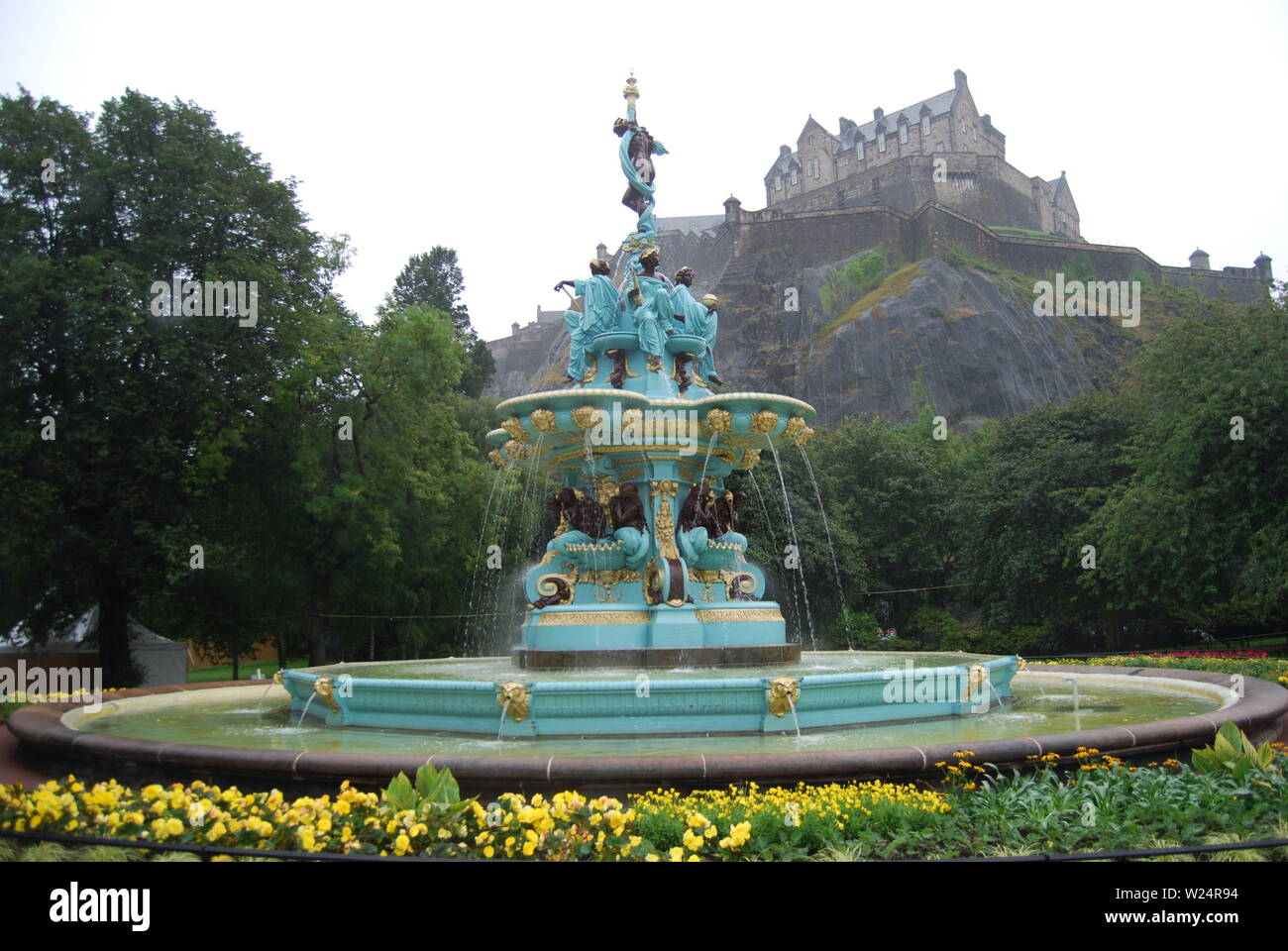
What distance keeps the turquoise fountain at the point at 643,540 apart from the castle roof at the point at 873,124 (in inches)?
3727

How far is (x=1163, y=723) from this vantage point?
26.2ft

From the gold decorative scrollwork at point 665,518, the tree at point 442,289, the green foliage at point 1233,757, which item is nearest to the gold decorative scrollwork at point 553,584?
the gold decorative scrollwork at point 665,518

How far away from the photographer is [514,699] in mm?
8602

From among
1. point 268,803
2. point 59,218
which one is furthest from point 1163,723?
point 59,218

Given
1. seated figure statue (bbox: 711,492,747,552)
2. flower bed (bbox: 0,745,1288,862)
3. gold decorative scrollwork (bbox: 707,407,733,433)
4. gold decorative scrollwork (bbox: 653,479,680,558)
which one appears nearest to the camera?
flower bed (bbox: 0,745,1288,862)

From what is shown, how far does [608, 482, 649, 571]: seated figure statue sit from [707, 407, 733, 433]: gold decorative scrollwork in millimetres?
1734

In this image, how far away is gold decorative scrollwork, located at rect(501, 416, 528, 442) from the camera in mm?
14031

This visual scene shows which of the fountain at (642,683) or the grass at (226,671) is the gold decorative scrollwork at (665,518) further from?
the grass at (226,671)

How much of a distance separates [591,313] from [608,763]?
9.63 m

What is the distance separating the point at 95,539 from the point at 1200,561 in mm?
27566

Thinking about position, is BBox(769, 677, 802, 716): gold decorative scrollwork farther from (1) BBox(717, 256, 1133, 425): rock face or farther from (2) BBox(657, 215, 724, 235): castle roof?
(2) BBox(657, 215, 724, 235): castle roof

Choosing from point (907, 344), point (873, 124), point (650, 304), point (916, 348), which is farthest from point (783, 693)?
point (873, 124)

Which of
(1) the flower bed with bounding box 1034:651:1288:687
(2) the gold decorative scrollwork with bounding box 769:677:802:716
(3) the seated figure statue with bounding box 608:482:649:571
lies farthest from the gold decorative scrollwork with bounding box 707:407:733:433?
(1) the flower bed with bounding box 1034:651:1288:687
